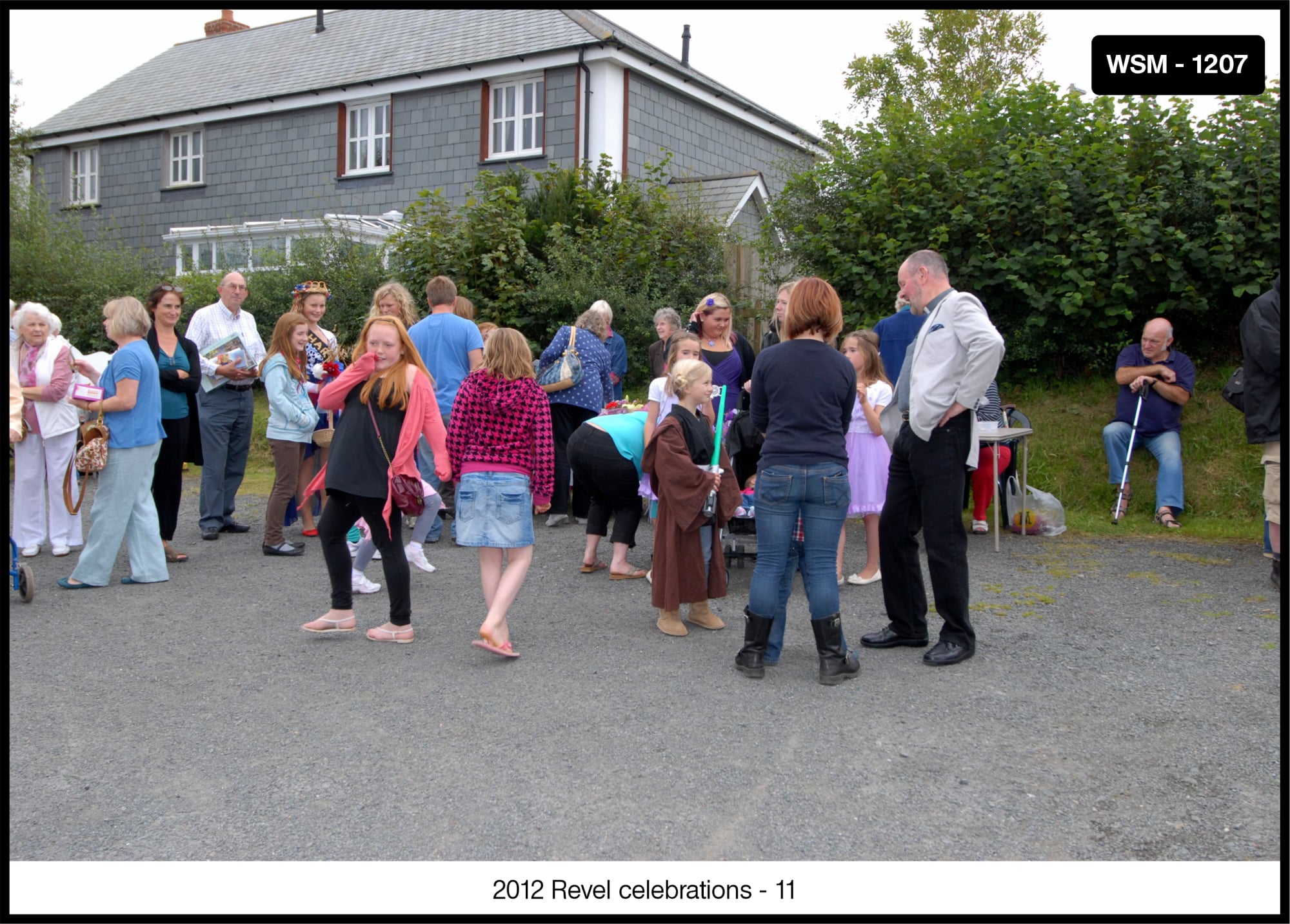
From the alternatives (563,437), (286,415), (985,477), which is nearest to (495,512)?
(286,415)

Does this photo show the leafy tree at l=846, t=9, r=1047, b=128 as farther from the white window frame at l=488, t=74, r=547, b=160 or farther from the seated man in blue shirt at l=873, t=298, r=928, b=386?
the seated man in blue shirt at l=873, t=298, r=928, b=386

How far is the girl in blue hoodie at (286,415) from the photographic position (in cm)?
785

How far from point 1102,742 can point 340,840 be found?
300 centimetres

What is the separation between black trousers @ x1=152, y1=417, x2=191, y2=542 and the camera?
7.83 m

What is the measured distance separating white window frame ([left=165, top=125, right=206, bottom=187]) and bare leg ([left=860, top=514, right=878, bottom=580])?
22.0m

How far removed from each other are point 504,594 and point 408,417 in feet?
3.74

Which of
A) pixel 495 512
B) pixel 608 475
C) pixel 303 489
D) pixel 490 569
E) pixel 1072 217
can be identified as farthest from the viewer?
pixel 1072 217

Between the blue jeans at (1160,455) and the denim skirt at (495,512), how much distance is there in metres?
6.17

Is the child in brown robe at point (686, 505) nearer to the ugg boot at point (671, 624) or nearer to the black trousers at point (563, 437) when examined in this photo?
the ugg boot at point (671, 624)

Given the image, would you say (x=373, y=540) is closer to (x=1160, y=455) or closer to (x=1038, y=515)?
(x=1038, y=515)

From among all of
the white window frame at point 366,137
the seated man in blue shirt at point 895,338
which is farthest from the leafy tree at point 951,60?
the seated man in blue shirt at point 895,338

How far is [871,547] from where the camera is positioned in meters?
7.32

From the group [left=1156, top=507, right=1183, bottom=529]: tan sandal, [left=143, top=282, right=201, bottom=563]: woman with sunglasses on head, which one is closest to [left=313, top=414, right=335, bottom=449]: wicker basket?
[left=143, top=282, right=201, bottom=563]: woman with sunglasses on head

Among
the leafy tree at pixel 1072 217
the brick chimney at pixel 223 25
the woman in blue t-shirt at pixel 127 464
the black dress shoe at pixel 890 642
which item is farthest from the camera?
the brick chimney at pixel 223 25
